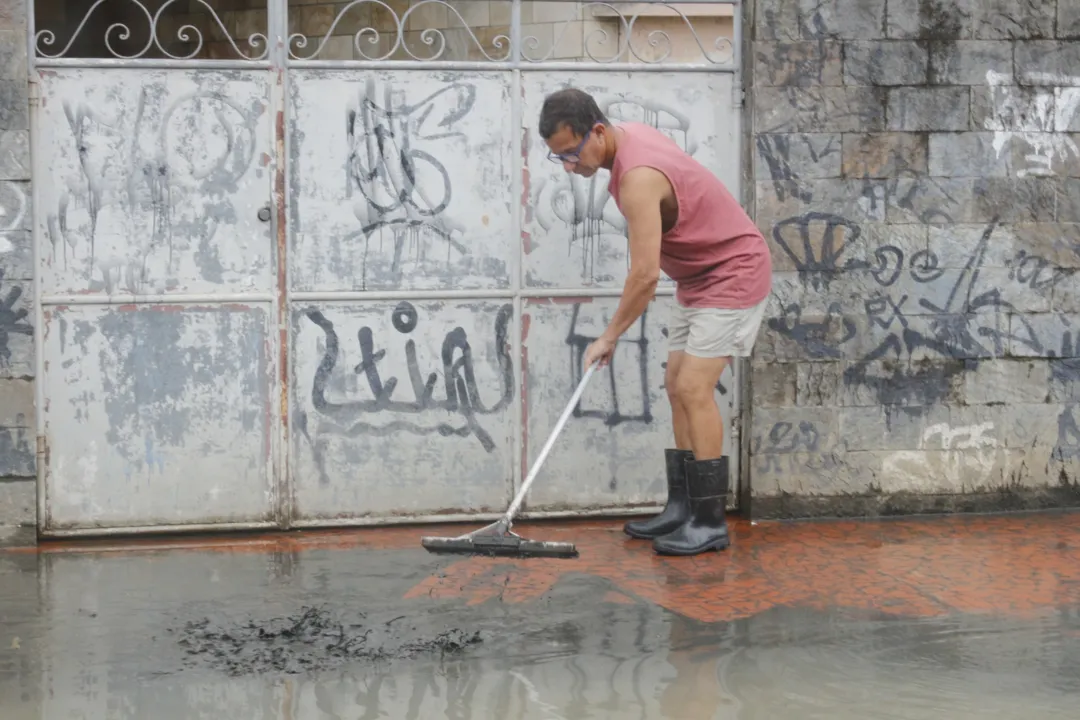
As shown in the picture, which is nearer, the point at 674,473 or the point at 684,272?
the point at 684,272

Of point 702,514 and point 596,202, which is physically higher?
point 596,202

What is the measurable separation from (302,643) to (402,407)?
72.5 inches

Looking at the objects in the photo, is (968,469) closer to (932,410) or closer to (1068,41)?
(932,410)

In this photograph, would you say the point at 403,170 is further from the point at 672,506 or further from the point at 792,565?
the point at 792,565

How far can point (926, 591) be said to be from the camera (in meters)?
5.49

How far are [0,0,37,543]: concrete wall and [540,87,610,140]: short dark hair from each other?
2.14 metres

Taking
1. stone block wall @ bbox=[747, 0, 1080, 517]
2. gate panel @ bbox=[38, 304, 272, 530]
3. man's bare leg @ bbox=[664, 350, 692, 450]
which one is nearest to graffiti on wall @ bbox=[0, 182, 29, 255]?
gate panel @ bbox=[38, 304, 272, 530]

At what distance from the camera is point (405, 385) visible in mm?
6469

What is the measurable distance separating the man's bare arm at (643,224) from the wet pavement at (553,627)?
1123 millimetres

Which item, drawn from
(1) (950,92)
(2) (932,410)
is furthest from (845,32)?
(2) (932,410)

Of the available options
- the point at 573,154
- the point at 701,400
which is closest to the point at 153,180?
the point at 573,154

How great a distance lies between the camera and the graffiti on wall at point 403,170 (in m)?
6.35

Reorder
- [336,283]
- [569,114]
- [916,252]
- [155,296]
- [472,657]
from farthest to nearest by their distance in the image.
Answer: [916,252], [336,283], [155,296], [569,114], [472,657]

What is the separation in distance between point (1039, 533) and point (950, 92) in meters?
1.99
